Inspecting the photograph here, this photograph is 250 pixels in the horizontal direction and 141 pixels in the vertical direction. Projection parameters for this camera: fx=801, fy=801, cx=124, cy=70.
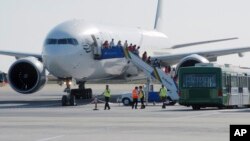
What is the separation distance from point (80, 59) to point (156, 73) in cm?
627

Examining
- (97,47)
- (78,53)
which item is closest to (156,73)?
(97,47)

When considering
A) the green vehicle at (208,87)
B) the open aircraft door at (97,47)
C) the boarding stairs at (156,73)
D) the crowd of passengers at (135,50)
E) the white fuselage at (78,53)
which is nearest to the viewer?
the green vehicle at (208,87)

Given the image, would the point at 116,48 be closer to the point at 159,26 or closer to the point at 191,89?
the point at 191,89

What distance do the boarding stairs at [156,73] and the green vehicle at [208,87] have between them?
5949mm

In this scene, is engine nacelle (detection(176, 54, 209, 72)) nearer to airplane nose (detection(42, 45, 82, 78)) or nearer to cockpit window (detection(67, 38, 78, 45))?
cockpit window (detection(67, 38, 78, 45))

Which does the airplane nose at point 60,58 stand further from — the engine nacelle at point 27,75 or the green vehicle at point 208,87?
the green vehicle at point 208,87

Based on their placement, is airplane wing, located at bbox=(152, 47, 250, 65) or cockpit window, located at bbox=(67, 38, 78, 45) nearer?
cockpit window, located at bbox=(67, 38, 78, 45)

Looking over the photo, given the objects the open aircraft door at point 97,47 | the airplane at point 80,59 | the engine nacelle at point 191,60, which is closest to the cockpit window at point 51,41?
the airplane at point 80,59

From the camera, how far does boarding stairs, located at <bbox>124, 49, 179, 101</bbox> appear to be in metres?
50.3

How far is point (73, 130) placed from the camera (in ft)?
84.1

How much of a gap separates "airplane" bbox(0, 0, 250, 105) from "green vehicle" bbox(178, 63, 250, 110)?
23.8ft

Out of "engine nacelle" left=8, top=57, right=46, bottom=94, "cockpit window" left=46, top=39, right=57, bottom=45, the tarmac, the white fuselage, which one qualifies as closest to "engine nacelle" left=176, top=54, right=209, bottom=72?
the white fuselage

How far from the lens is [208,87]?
140 ft

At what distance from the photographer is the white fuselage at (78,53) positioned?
47.9 metres
